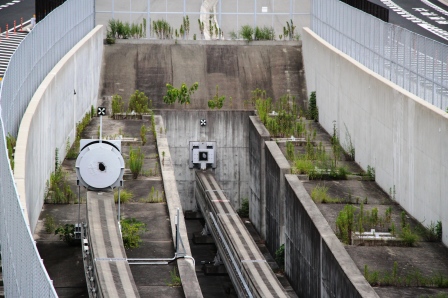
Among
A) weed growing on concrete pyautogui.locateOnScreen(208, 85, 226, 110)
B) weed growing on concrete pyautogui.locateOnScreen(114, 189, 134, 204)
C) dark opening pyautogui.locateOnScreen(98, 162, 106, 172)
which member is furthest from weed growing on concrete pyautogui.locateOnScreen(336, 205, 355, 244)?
weed growing on concrete pyautogui.locateOnScreen(208, 85, 226, 110)

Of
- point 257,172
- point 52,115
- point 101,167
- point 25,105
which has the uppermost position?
point 25,105

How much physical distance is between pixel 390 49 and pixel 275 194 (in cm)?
515

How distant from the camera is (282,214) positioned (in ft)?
111

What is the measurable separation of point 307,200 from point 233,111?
1269 cm

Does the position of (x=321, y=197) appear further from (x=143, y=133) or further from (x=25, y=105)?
(x=143, y=133)

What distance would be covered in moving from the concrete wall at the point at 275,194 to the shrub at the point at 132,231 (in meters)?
7.06

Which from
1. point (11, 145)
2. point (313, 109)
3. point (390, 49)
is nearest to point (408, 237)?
point (11, 145)

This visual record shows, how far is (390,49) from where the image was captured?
33.4m

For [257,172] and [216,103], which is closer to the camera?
[257,172]

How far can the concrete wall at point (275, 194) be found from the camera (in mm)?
33719

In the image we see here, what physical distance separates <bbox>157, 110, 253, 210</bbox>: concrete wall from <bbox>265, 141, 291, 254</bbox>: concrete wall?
4.76 m

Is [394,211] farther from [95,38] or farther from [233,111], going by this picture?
[95,38]

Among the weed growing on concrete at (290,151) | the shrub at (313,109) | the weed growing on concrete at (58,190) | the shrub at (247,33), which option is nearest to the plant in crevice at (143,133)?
the weed growing on concrete at (290,151)

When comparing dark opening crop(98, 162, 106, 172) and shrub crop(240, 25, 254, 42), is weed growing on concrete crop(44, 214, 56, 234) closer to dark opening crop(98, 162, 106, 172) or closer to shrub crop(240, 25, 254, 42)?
dark opening crop(98, 162, 106, 172)
